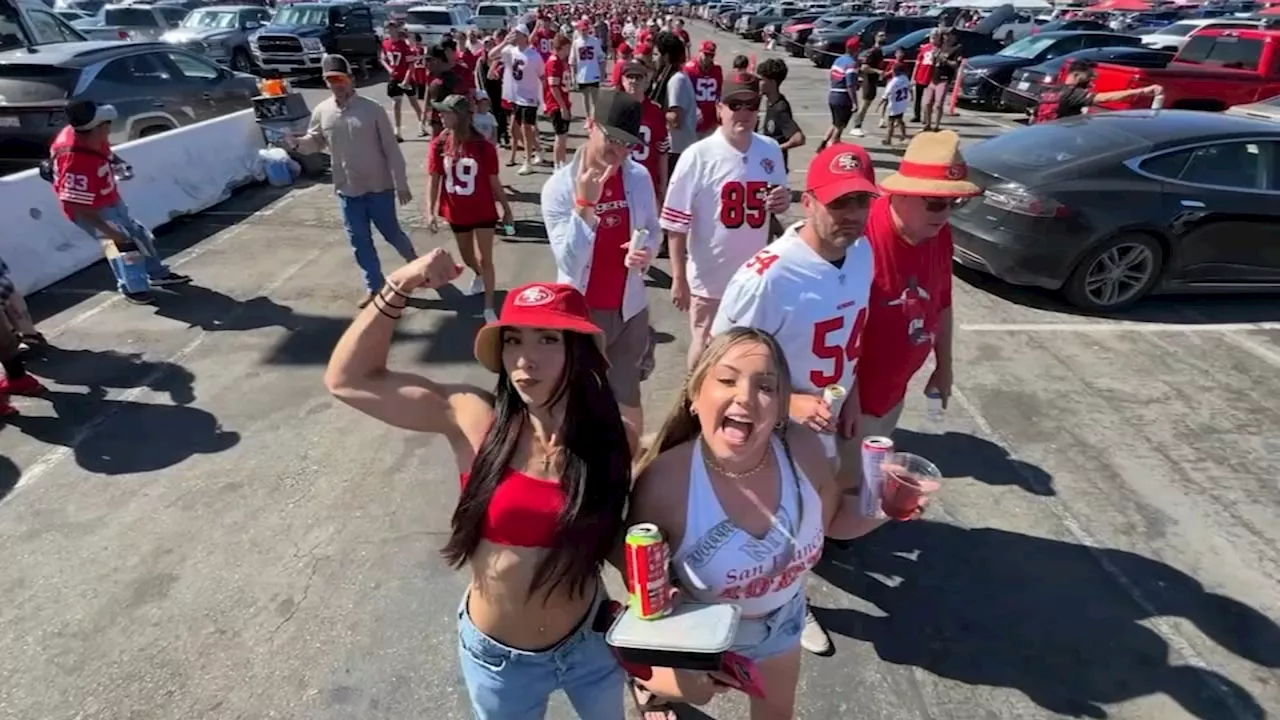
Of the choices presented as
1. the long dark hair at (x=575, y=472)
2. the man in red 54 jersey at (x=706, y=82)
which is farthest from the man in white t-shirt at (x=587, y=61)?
the long dark hair at (x=575, y=472)

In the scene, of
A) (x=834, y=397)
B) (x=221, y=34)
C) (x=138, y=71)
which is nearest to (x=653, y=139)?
(x=834, y=397)

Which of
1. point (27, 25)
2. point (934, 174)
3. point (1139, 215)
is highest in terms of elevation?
point (27, 25)

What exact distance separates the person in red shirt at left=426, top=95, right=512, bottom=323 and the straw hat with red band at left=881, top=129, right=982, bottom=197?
3.79 m

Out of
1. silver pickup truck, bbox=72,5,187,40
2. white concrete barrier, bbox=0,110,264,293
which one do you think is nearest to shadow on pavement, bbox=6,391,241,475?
white concrete barrier, bbox=0,110,264,293

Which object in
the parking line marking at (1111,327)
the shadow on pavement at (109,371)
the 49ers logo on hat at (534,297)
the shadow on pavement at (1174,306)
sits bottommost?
the shadow on pavement at (109,371)

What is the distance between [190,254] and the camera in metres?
8.12

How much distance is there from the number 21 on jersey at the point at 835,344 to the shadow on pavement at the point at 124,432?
3.69 m

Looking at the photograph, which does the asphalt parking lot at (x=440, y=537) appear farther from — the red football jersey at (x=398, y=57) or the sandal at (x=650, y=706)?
the red football jersey at (x=398, y=57)

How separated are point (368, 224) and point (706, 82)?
485 centimetres

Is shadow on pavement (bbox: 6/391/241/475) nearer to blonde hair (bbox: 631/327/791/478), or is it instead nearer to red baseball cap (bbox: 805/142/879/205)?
blonde hair (bbox: 631/327/791/478)

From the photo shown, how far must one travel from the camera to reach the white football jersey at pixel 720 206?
4391 mm

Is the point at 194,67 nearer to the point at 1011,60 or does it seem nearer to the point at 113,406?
the point at 113,406

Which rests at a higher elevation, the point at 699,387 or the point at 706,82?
the point at 706,82

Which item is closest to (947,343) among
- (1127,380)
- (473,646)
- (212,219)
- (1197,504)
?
Answer: (1197,504)
